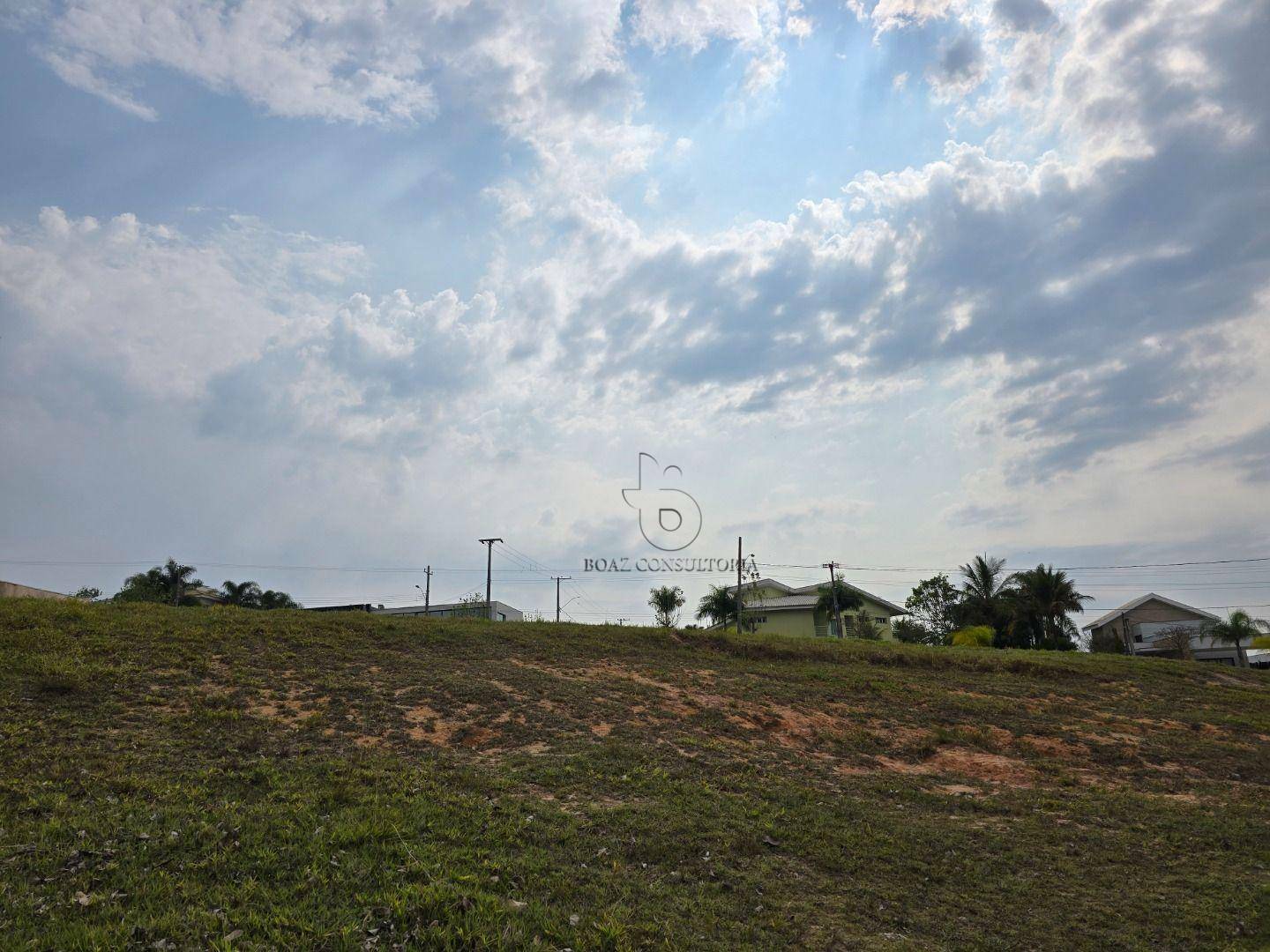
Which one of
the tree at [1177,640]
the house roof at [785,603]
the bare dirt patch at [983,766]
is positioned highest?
→ the house roof at [785,603]

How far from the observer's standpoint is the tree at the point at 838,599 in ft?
187

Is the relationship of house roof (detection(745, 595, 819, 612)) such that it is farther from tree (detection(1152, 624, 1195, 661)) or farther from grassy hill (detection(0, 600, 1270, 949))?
grassy hill (detection(0, 600, 1270, 949))

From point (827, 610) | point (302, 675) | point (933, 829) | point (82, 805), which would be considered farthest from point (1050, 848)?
point (827, 610)

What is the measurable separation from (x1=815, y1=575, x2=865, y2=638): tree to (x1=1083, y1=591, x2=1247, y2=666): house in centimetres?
1858

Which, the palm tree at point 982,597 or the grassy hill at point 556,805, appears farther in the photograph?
the palm tree at point 982,597

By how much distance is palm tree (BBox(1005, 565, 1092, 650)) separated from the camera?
5488 centimetres

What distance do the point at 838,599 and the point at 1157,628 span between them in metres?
28.1

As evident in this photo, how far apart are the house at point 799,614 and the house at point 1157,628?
1689 cm

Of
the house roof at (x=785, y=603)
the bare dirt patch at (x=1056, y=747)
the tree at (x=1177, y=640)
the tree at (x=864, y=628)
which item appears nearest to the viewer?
the bare dirt patch at (x=1056, y=747)

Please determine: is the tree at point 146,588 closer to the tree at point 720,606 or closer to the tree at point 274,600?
the tree at point 274,600

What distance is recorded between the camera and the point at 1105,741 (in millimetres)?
18828

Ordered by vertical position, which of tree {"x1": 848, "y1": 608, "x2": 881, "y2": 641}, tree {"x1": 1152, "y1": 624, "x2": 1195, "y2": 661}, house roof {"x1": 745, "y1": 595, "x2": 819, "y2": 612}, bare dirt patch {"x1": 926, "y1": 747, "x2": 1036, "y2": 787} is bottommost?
bare dirt patch {"x1": 926, "y1": 747, "x2": 1036, "y2": 787}

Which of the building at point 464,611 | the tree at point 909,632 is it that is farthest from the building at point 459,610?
the tree at point 909,632

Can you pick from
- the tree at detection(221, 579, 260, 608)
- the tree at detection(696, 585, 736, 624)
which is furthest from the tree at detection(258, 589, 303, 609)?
the tree at detection(696, 585, 736, 624)
